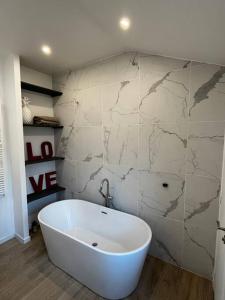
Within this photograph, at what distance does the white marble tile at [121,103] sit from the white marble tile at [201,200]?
97cm

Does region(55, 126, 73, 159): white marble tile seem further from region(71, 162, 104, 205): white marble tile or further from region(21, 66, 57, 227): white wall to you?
region(71, 162, 104, 205): white marble tile

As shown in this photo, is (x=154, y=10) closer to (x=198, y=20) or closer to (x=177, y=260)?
(x=198, y=20)

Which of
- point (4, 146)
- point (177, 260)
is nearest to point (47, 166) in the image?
point (4, 146)

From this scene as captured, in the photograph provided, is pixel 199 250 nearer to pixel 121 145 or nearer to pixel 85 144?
pixel 121 145

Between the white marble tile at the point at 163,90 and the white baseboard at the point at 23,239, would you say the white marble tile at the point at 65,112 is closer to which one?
the white marble tile at the point at 163,90

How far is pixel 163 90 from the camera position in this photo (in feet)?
6.23

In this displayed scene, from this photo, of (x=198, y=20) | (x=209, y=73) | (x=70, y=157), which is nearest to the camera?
(x=198, y=20)

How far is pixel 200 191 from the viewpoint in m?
1.78

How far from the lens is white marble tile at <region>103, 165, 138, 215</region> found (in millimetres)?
2223

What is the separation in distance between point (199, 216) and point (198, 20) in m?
1.75

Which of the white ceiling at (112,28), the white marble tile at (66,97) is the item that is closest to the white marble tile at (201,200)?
the white ceiling at (112,28)

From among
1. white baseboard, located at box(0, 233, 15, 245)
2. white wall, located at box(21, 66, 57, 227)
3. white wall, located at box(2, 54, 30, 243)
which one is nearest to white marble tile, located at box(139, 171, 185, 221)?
white wall, located at box(2, 54, 30, 243)

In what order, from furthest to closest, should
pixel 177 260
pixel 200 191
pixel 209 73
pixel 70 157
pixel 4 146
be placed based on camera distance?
pixel 70 157 < pixel 4 146 < pixel 177 260 < pixel 200 191 < pixel 209 73

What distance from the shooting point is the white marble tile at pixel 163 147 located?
6.06 feet
